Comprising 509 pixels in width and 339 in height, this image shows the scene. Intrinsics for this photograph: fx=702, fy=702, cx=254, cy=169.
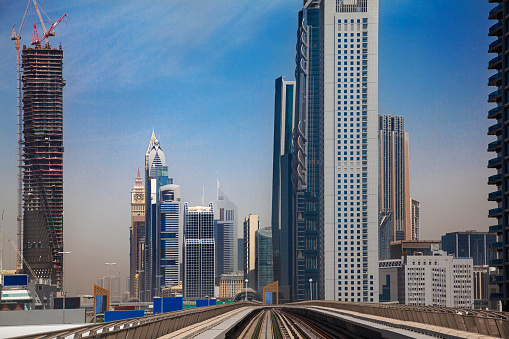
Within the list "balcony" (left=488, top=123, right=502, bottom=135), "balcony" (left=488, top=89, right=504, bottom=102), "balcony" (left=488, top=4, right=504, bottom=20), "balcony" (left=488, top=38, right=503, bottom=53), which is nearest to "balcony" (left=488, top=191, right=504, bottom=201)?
"balcony" (left=488, top=123, right=502, bottom=135)

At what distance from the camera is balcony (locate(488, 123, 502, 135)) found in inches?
4449

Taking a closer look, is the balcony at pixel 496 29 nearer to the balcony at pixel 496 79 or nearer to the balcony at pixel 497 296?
the balcony at pixel 496 79

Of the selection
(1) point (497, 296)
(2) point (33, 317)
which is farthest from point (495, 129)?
(2) point (33, 317)

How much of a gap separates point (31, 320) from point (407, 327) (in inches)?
2306

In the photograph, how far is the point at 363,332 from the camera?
145 ft

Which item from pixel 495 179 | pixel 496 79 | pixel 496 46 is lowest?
pixel 495 179

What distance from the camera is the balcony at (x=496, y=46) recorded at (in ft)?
368

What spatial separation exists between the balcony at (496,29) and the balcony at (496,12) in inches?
74.3

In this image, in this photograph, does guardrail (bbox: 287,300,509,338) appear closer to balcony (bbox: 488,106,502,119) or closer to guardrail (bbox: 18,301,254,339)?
guardrail (bbox: 18,301,254,339)

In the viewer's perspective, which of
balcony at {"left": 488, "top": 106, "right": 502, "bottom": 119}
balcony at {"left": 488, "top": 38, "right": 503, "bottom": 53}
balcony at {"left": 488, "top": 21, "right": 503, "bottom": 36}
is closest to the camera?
balcony at {"left": 488, "top": 106, "right": 502, "bottom": 119}

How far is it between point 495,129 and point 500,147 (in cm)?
371

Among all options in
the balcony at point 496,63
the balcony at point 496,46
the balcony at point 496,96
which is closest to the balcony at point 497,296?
the balcony at point 496,96

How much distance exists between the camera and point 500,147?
368 feet

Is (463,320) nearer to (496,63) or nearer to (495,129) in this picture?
(495,129)
